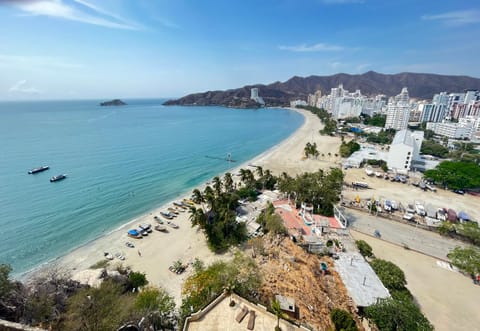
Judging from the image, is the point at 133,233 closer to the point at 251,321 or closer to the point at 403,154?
the point at 251,321

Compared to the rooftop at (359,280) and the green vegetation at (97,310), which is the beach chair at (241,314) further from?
the rooftop at (359,280)

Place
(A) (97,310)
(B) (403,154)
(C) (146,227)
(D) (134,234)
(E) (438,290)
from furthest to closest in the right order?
(B) (403,154), (C) (146,227), (D) (134,234), (E) (438,290), (A) (97,310)

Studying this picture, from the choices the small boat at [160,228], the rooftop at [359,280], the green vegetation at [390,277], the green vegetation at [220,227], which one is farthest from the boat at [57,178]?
the green vegetation at [390,277]

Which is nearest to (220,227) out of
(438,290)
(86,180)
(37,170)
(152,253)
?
(152,253)

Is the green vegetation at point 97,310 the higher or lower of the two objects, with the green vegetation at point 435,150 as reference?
higher

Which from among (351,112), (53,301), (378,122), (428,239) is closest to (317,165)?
(428,239)

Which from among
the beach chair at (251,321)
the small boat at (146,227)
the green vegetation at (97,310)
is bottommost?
the small boat at (146,227)

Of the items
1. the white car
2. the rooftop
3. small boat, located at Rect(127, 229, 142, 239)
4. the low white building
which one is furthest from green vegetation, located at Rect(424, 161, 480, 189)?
small boat, located at Rect(127, 229, 142, 239)

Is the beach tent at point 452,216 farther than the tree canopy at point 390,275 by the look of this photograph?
Yes
